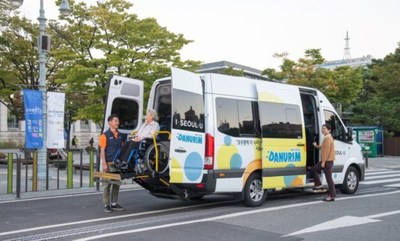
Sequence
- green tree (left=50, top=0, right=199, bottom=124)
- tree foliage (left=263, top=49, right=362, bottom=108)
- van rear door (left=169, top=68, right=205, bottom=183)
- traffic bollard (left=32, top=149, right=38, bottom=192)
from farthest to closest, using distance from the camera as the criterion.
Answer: tree foliage (left=263, top=49, right=362, bottom=108) < green tree (left=50, top=0, right=199, bottom=124) < traffic bollard (left=32, top=149, right=38, bottom=192) < van rear door (left=169, top=68, right=205, bottom=183)

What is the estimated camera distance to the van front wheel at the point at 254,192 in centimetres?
927

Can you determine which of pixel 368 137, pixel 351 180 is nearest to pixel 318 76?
pixel 368 137

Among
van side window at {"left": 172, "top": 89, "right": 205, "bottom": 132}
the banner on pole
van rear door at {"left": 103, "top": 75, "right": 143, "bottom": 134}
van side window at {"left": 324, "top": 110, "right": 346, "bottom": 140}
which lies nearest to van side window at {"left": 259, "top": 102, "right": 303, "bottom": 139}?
van side window at {"left": 324, "top": 110, "right": 346, "bottom": 140}

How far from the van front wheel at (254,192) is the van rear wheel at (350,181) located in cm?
306

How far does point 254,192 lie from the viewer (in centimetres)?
948

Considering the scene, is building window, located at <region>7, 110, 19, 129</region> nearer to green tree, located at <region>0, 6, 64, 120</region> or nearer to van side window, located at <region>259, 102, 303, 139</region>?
green tree, located at <region>0, 6, 64, 120</region>

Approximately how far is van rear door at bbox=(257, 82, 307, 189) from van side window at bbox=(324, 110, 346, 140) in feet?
3.98

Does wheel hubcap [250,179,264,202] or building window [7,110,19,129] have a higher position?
building window [7,110,19,129]

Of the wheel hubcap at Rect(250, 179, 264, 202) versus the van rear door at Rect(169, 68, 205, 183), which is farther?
the wheel hubcap at Rect(250, 179, 264, 202)

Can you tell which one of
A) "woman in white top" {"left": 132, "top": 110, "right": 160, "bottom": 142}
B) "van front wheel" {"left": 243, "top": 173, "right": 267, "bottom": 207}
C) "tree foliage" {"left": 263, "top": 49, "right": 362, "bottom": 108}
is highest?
"tree foliage" {"left": 263, "top": 49, "right": 362, "bottom": 108}

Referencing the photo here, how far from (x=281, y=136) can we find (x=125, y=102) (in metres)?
3.55

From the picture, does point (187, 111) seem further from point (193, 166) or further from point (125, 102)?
point (125, 102)

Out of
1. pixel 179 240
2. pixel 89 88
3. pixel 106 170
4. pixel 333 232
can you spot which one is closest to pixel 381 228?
pixel 333 232

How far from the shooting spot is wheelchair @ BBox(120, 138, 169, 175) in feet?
27.9
